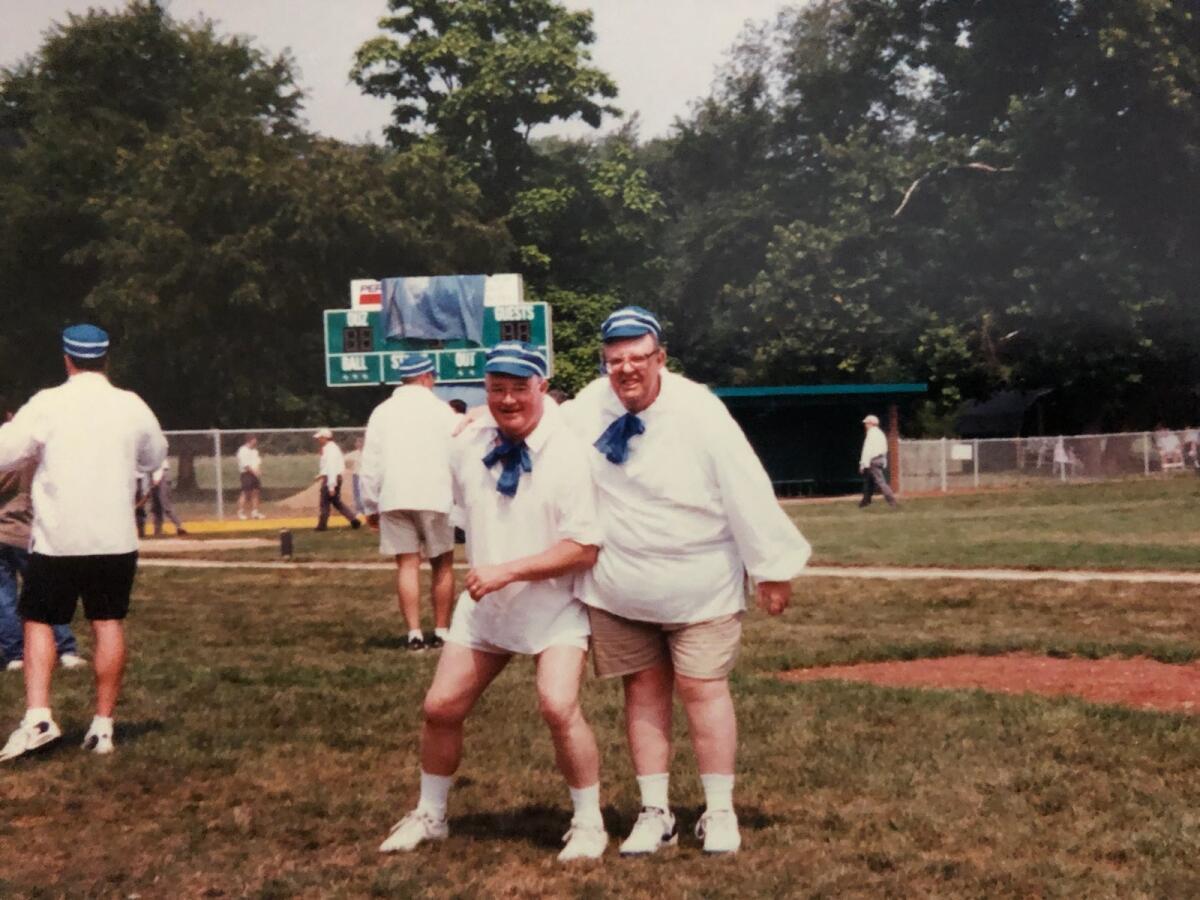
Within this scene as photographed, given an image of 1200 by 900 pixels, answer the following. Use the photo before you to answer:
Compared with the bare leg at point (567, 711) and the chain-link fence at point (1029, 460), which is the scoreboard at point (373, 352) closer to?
the chain-link fence at point (1029, 460)

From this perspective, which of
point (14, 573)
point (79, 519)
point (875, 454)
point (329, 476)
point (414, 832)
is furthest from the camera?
point (875, 454)

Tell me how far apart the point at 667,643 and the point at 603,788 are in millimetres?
1179

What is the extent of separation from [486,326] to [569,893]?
3077cm

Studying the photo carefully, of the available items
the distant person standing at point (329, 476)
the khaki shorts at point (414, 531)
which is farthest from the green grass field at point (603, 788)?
the distant person standing at point (329, 476)

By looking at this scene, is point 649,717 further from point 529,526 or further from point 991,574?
point 991,574

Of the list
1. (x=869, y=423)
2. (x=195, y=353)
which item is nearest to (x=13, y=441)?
(x=869, y=423)

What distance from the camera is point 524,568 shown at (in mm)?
5656

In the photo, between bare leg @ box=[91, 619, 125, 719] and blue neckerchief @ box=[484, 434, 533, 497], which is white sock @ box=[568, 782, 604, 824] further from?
bare leg @ box=[91, 619, 125, 719]

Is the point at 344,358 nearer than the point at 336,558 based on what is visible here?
No

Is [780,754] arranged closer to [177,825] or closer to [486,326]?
[177,825]

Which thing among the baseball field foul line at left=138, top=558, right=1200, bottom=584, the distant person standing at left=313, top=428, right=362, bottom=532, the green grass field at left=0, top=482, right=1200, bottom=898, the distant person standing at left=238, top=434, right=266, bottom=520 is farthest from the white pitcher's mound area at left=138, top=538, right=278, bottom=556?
the green grass field at left=0, top=482, right=1200, bottom=898

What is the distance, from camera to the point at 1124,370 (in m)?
50.3

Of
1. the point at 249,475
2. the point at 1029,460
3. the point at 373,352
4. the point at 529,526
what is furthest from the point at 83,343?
the point at 1029,460

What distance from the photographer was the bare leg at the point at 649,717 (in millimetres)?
5961
